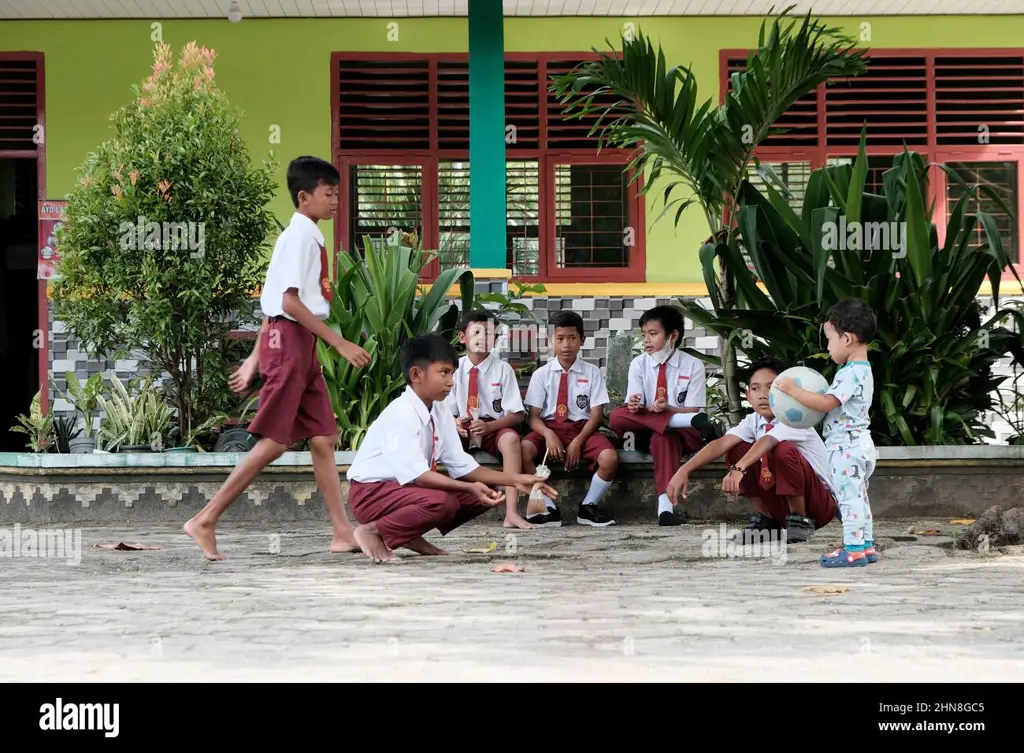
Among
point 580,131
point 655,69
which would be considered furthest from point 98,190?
point 580,131

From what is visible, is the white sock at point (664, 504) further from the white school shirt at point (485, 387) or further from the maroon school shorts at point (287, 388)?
the maroon school shorts at point (287, 388)

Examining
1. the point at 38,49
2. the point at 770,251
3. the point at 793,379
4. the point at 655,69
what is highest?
the point at 38,49

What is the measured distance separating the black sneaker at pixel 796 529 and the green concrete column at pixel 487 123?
3163 millimetres

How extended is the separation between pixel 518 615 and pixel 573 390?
3.03 m

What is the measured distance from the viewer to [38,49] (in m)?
10.0

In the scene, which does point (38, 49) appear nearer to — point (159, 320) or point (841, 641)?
point (159, 320)

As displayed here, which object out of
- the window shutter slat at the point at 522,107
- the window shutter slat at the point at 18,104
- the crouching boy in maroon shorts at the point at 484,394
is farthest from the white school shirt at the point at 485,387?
the window shutter slat at the point at 18,104

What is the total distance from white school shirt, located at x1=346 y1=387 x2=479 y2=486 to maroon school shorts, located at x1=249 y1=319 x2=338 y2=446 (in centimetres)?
27

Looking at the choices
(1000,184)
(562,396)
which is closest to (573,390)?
(562,396)

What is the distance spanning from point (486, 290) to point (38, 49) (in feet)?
15.1

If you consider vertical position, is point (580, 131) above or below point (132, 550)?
A: above

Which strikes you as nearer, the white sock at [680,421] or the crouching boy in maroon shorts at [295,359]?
the crouching boy in maroon shorts at [295,359]

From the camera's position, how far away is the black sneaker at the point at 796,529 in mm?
5535

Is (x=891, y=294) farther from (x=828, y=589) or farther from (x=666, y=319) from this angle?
(x=828, y=589)
